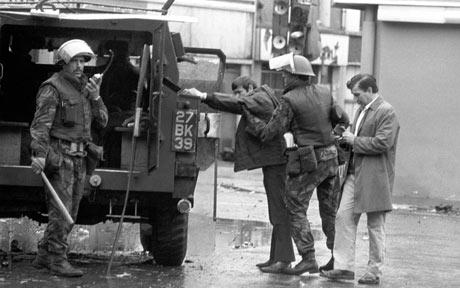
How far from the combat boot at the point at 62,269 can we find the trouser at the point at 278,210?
6.23 feet

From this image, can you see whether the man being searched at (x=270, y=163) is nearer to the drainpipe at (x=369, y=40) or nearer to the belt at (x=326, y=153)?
the belt at (x=326, y=153)

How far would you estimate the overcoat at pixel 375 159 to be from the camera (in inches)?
419

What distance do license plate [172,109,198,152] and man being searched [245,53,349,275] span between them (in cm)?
64

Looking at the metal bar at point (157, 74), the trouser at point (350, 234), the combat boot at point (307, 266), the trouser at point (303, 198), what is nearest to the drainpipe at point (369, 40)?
the trouser at point (303, 198)

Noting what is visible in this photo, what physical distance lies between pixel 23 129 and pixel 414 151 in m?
11.3

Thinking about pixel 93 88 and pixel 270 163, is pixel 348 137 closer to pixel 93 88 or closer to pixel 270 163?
pixel 270 163

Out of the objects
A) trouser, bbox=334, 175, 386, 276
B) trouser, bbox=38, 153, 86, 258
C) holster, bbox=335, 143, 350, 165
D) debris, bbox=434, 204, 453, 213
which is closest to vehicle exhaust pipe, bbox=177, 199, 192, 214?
trouser, bbox=38, 153, 86, 258

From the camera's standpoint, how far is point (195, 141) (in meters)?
11.0

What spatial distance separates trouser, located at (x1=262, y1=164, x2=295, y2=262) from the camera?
11.4 meters

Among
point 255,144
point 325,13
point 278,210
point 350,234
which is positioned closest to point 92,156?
point 255,144

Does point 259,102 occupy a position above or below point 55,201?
above

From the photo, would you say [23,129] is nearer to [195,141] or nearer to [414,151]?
[195,141]

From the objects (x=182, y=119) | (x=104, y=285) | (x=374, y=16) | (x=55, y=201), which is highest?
(x=374, y=16)

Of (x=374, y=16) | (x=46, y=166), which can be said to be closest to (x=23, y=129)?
(x=46, y=166)
